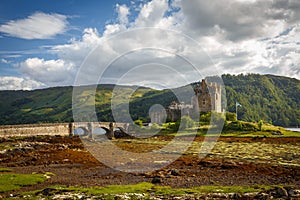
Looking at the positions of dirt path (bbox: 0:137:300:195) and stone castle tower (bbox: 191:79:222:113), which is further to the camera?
stone castle tower (bbox: 191:79:222:113)

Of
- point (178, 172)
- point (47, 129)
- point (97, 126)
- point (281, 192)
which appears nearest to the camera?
point (281, 192)

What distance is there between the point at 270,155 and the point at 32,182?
1255 inches

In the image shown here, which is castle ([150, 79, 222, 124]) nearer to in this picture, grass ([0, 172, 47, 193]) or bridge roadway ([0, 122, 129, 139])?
bridge roadway ([0, 122, 129, 139])

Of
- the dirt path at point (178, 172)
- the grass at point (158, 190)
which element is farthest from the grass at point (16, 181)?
the grass at point (158, 190)

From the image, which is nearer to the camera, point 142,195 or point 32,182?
point 142,195

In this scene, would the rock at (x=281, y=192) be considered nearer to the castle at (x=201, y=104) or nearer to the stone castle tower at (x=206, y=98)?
the castle at (x=201, y=104)

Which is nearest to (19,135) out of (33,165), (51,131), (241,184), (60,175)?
(51,131)

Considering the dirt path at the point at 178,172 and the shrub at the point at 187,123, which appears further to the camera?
the shrub at the point at 187,123

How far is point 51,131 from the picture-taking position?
76062mm

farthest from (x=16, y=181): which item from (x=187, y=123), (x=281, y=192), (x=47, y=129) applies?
(x=187, y=123)

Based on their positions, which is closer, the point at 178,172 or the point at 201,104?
the point at 178,172

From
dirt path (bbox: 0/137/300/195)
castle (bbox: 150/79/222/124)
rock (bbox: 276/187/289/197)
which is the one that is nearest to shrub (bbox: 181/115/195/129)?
castle (bbox: 150/79/222/124)

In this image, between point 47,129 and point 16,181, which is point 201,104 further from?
point 16,181

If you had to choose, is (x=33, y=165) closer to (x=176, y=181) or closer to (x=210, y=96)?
(x=176, y=181)
